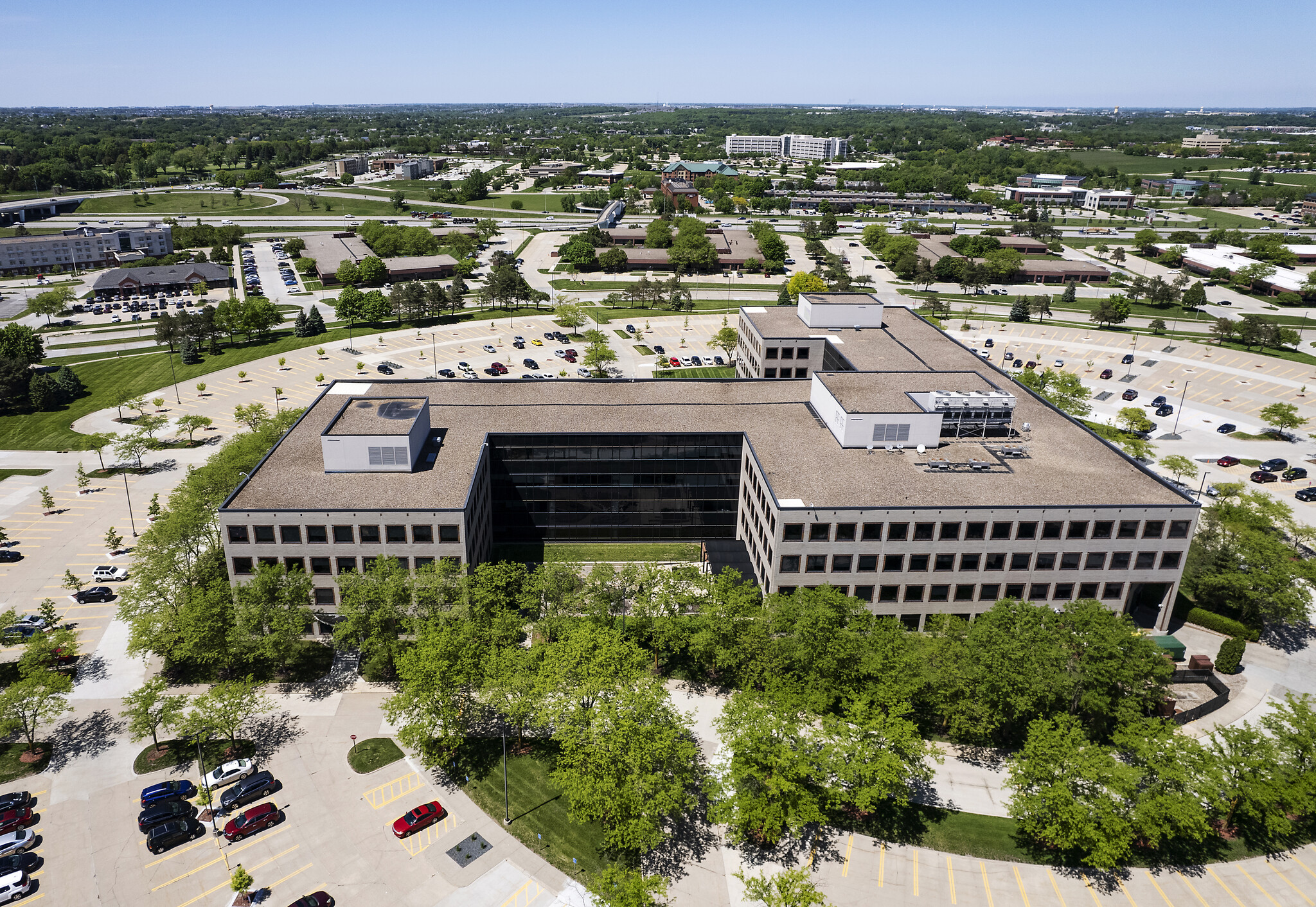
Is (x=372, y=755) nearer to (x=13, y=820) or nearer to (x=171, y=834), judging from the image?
(x=171, y=834)

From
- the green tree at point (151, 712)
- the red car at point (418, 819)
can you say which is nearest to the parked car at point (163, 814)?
the green tree at point (151, 712)

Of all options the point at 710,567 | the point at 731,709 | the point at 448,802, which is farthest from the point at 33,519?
the point at 731,709

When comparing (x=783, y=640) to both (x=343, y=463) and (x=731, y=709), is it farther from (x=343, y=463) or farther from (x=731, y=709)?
(x=343, y=463)

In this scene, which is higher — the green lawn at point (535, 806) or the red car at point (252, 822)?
the red car at point (252, 822)

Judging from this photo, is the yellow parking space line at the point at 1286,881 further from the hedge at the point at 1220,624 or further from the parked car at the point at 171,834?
the parked car at the point at 171,834

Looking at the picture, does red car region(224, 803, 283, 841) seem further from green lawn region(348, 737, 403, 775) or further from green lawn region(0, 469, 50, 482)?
green lawn region(0, 469, 50, 482)

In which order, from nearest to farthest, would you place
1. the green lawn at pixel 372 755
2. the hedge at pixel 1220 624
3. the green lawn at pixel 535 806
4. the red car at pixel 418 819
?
1. the green lawn at pixel 535 806
2. the red car at pixel 418 819
3. the green lawn at pixel 372 755
4. the hedge at pixel 1220 624
